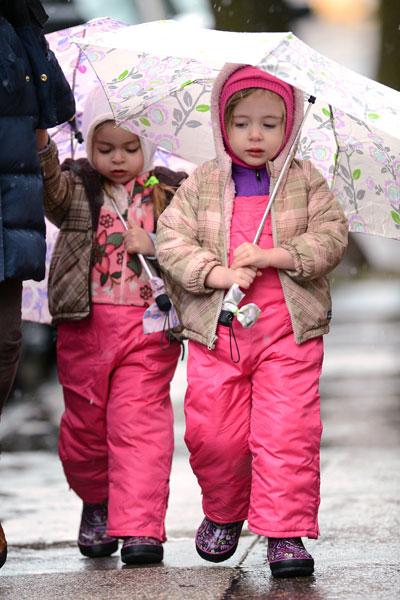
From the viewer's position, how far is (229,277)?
4996mm

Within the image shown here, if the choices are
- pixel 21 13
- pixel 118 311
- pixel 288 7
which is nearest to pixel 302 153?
pixel 118 311

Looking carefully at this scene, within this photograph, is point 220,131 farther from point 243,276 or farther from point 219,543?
point 219,543

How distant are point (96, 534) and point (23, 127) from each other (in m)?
1.94

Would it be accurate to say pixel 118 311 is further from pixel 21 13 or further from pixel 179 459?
pixel 179 459

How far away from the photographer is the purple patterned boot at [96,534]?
5914mm

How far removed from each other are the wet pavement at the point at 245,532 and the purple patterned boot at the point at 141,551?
6 centimetres

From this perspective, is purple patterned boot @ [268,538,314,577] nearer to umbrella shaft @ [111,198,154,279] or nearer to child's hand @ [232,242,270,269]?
child's hand @ [232,242,270,269]

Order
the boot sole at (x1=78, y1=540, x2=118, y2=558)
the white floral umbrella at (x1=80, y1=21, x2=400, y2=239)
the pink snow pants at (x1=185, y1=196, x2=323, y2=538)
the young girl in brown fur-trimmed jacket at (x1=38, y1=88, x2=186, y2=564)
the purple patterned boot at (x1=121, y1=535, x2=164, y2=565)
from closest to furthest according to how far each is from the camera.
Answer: the white floral umbrella at (x1=80, y1=21, x2=400, y2=239), the pink snow pants at (x1=185, y1=196, x2=323, y2=538), the purple patterned boot at (x1=121, y1=535, x2=164, y2=565), the young girl in brown fur-trimmed jacket at (x1=38, y1=88, x2=186, y2=564), the boot sole at (x1=78, y1=540, x2=118, y2=558)

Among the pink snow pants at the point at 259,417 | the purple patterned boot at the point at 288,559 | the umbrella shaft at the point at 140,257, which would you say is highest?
the umbrella shaft at the point at 140,257

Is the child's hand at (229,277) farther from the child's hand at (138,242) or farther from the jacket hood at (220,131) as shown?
the child's hand at (138,242)

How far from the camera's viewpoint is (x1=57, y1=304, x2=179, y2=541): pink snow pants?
5504 millimetres

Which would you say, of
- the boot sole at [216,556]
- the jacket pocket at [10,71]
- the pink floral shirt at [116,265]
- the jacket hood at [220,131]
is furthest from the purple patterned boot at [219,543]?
the jacket pocket at [10,71]

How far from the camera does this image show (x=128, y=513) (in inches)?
215

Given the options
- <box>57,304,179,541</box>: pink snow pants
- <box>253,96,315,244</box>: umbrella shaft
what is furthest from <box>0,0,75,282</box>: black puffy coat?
<box>57,304,179,541</box>: pink snow pants
